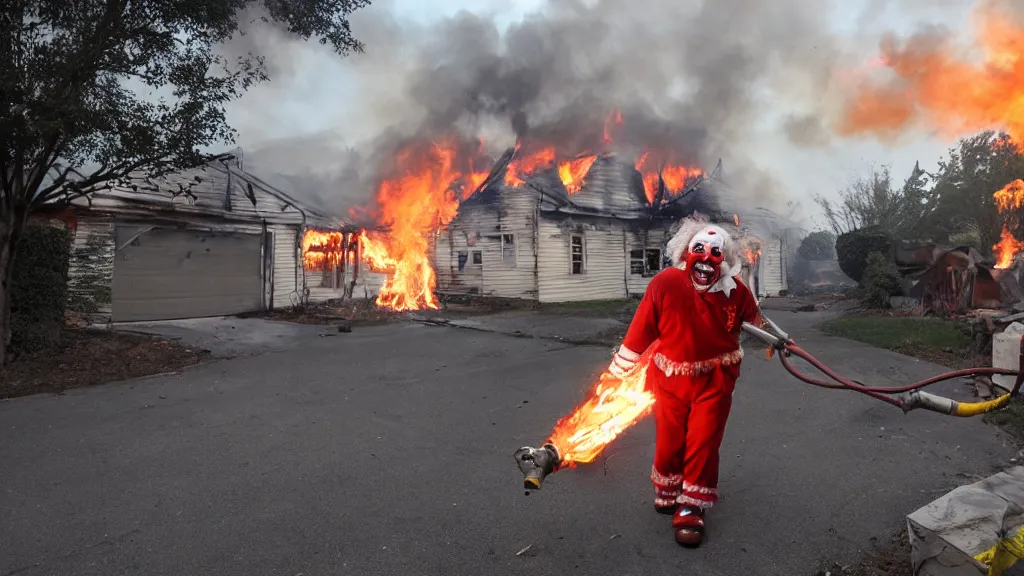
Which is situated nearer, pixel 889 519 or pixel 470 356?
pixel 889 519

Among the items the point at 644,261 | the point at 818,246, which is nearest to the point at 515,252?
the point at 644,261

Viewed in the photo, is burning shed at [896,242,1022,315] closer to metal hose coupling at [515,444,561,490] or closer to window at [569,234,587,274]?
window at [569,234,587,274]

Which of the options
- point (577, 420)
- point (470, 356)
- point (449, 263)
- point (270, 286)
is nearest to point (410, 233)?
point (449, 263)

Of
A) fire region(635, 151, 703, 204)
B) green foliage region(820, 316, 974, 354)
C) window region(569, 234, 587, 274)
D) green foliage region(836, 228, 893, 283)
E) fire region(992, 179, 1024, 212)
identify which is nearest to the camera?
green foliage region(820, 316, 974, 354)

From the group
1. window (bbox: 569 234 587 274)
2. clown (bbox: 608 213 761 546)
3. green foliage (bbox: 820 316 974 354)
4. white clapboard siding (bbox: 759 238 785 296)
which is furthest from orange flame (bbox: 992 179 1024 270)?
clown (bbox: 608 213 761 546)

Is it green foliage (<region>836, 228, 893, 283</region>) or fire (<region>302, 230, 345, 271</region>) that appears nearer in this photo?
fire (<region>302, 230, 345, 271</region>)

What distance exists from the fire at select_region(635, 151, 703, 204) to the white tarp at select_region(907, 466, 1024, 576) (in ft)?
69.4

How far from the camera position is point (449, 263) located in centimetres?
2108

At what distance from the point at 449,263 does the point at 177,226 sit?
9483 millimetres

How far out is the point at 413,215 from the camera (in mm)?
19781

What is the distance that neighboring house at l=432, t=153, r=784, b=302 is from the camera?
1953 centimetres

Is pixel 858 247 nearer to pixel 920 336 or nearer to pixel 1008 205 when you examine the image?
pixel 1008 205

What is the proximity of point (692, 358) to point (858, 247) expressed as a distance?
70.0 ft

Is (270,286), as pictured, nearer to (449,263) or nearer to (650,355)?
(449,263)
